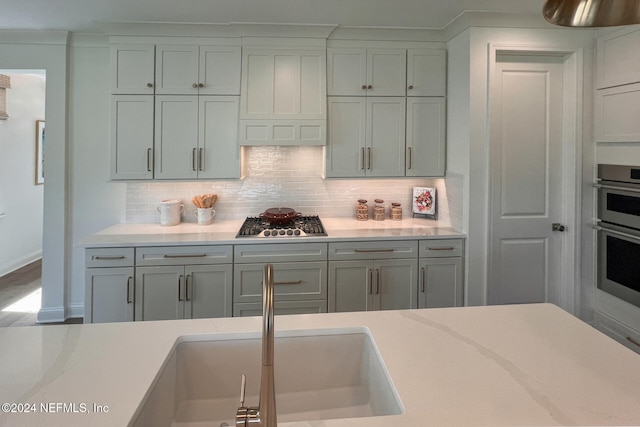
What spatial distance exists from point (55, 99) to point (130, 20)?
3.46 ft

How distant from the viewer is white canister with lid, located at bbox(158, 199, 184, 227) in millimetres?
3055

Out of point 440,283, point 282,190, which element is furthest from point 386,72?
point 440,283

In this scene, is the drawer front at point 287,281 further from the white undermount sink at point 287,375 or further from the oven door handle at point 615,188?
the oven door handle at point 615,188

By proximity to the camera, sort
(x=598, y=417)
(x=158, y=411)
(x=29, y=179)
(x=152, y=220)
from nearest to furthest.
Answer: (x=598, y=417)
(x=158, y=411)
(x=152, y=220)
(x=29, y=179)

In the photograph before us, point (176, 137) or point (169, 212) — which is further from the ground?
point (176, 137)

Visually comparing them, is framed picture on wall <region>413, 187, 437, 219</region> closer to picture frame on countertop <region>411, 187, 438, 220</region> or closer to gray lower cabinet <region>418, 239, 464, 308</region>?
picture frame on countertop <region>411, 187, 438, 220</region>

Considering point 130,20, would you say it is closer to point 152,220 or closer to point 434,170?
point 152,220

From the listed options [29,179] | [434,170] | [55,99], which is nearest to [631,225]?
[434,170]

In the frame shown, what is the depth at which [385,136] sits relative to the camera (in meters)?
3.09

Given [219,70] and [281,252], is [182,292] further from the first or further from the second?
[219,70]

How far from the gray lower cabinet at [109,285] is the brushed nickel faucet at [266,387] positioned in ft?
7.35

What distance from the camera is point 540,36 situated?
2.71 meters

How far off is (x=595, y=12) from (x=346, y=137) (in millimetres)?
2230

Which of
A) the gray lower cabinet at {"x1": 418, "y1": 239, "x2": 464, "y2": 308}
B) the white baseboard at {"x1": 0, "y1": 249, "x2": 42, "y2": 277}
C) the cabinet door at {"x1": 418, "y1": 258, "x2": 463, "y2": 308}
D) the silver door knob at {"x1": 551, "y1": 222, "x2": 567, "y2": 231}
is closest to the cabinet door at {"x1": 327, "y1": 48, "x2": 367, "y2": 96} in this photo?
the gray lower cabinet at {"x1": 418, "y1": 239, "x2": 464, "y2": 308}
